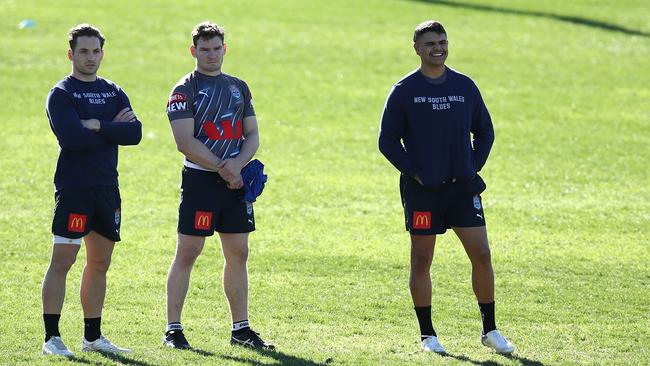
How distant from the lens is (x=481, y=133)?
26.8ft

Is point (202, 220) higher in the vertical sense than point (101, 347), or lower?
higher

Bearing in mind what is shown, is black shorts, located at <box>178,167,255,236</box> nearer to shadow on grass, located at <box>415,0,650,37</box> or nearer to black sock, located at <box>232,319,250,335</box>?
black sock, located at <box>232,319,250,335</box>

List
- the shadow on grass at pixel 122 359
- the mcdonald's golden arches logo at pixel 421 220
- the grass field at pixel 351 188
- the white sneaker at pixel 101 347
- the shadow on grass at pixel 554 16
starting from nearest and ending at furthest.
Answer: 1. the shadow on grass at pixel 122 359
2. the white sneaker at pixel 101 347
3. the mcdonald's golden arches logo at pixel 421 220
4. the grass field at pixel 351 188
5. the shadow on grass at pixel 554 16

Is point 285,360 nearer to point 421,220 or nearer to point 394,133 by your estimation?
point 421,220

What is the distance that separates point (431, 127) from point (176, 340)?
2.34 meters

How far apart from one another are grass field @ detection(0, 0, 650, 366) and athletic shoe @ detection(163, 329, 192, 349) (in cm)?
18

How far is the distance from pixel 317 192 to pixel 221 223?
7225mm

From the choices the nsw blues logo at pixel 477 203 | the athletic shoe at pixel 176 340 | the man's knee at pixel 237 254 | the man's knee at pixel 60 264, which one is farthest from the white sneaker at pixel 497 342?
the man's knee at pixel 60 264

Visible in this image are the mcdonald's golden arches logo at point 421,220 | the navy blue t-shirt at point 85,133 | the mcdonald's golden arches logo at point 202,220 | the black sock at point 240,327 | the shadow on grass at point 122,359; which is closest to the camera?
the shadow on grass at point 122,359

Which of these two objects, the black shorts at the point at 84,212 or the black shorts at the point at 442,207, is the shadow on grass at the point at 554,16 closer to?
the black shorts at the point at 442,207

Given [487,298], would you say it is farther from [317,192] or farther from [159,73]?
[159,73]

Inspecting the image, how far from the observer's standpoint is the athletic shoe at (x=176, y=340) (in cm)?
780

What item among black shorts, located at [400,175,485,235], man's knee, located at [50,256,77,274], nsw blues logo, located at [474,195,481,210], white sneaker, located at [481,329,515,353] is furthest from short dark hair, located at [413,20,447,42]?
man's knee, located at [50,256,77,274]

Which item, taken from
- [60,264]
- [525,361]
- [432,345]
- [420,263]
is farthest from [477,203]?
[60,264]
